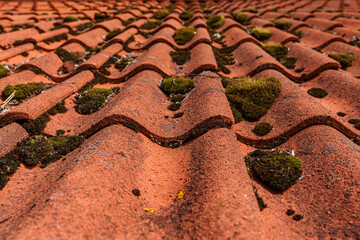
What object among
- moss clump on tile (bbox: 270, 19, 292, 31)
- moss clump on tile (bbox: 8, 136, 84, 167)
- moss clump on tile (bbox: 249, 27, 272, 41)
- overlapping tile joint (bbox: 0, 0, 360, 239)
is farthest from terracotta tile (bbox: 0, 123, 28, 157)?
moss clump on tile (bbox: 270, 19, 292, 31)

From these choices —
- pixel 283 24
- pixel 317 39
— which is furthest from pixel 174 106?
pixel 283 24

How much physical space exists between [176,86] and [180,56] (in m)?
1.40

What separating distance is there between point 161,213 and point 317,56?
483cm

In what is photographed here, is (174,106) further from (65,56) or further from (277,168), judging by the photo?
(65,56)

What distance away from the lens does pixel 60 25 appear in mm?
7172

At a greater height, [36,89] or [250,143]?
[36,89]

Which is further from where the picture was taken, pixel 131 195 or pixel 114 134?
pixel 114 134

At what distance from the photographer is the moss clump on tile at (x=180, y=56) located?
189 inches

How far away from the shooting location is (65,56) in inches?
194

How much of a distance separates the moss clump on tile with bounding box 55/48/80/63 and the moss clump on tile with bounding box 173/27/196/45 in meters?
2.76

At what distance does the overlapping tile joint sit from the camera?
1801 millimetres

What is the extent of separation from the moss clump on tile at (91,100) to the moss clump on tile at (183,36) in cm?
300

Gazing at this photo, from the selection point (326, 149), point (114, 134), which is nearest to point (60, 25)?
point (114, 134)

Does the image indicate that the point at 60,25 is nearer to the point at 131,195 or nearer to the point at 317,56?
the point at 131,195
